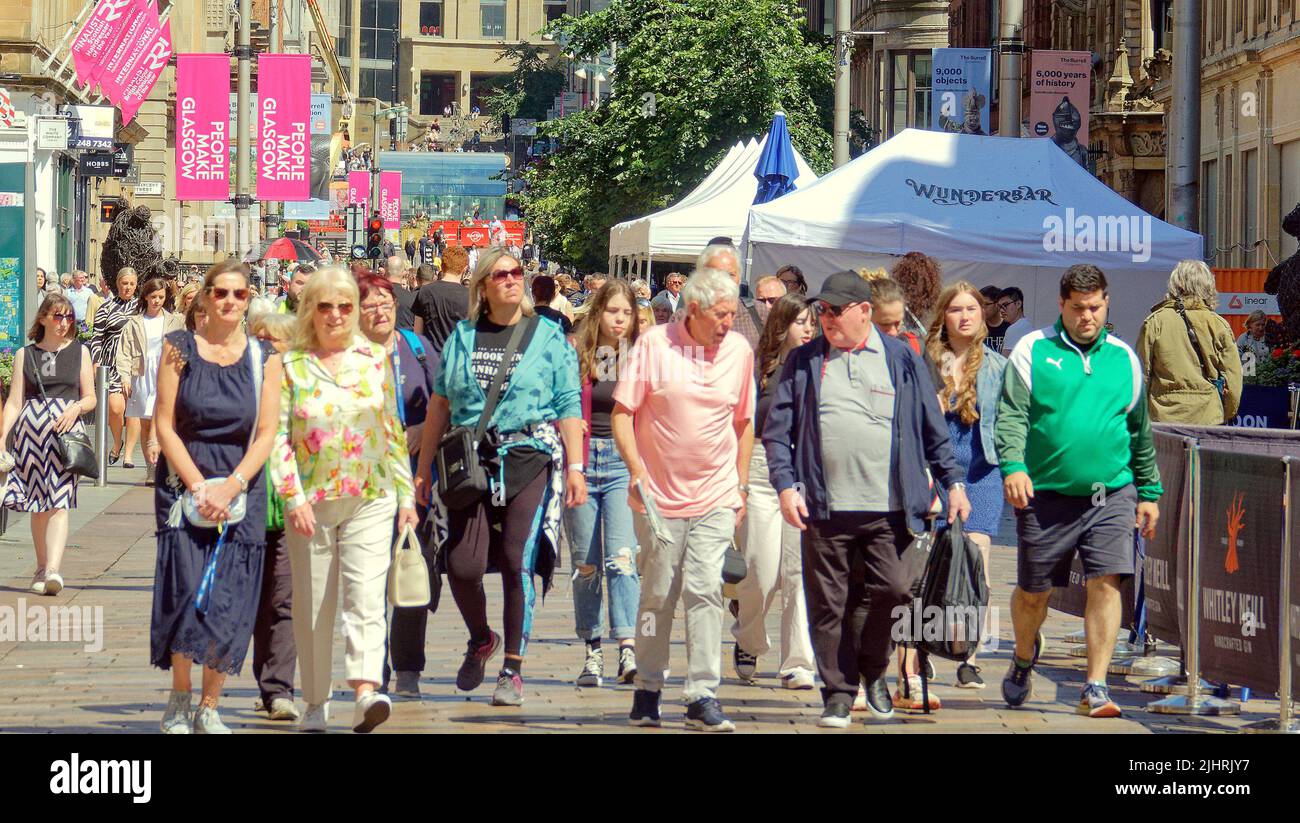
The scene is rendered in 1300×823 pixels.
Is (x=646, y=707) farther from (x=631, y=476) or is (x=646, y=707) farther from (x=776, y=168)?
(x=776, y=168)

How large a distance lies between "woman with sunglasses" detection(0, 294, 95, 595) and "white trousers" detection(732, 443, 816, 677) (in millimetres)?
4647

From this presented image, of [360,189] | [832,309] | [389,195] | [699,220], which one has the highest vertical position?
[389,195]

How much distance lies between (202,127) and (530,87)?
101 m

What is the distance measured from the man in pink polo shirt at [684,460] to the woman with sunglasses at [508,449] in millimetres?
478

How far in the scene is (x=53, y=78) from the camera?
34844mm

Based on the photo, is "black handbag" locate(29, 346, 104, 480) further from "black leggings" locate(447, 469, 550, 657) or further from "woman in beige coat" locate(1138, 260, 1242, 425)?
"woman in beige coat" locate(1138, 260, 1242, 425)

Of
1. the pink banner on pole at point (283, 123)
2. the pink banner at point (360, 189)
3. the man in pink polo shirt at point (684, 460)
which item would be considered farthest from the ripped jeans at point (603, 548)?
the pink banner at point (360, 189)

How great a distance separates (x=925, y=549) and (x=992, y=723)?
77 cm

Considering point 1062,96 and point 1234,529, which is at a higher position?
point 1062,96

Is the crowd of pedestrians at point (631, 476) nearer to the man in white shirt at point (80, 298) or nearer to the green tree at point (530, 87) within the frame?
the man in white shirt at point (80, 298)

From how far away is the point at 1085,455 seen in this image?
8.56 metres

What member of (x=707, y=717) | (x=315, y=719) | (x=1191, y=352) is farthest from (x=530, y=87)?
(x=315, y=719)

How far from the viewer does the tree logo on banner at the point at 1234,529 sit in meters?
8.31

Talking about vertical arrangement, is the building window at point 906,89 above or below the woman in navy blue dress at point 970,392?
above
